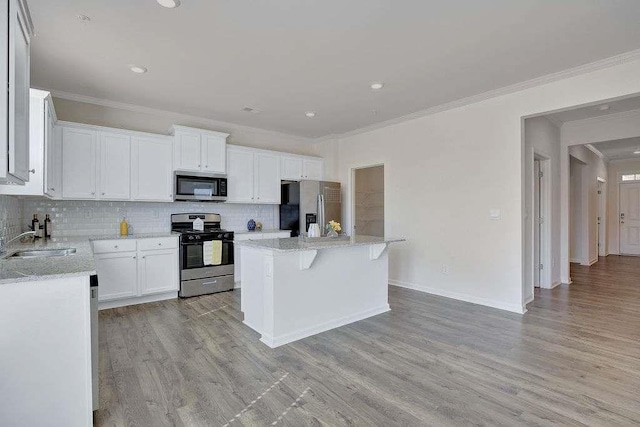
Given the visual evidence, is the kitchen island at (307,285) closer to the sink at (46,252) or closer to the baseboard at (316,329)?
the baseboard at (316,329)

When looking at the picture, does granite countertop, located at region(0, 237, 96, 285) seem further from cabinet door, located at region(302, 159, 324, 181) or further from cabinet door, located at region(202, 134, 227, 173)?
cabinet door, located at region(302, 159, 324, 181)

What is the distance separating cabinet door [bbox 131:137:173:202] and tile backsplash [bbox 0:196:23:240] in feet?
3.77

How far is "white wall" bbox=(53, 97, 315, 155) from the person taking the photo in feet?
13.9

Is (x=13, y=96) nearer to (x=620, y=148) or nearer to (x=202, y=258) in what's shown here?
(x=202, y=258)

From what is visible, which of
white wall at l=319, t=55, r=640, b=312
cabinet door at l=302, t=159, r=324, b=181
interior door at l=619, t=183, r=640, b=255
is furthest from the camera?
interior door at l=619, t=183, r=640, b=255

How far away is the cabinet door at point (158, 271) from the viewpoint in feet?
13.7

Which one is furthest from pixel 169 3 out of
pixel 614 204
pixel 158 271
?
pixel 614 204

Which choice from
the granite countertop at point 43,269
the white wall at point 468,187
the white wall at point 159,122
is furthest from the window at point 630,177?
the granite countertop at point 43,269

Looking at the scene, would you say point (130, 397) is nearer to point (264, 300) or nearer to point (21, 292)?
point (21, 292)

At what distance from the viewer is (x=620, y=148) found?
7000 millimetres

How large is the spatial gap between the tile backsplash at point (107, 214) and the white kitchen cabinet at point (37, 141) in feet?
4.44

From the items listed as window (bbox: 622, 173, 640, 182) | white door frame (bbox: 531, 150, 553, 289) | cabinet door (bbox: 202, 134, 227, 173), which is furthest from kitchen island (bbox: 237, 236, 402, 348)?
window (bbox: 622, 173, 640, 182)

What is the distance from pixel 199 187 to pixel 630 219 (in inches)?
420

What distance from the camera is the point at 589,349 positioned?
2.85 m
